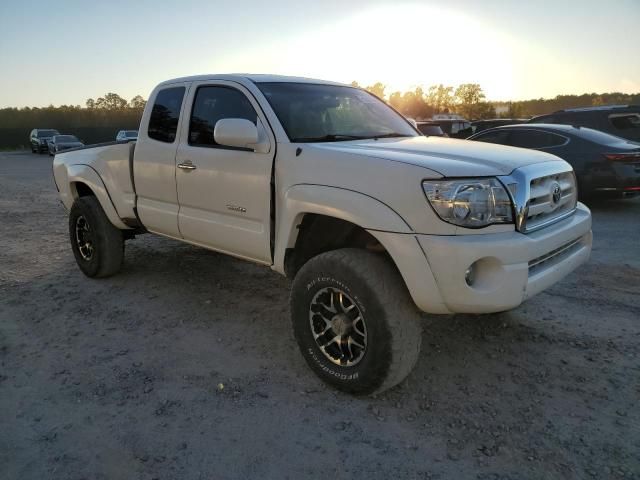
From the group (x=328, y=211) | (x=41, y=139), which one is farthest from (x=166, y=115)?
(x=41, y=139)

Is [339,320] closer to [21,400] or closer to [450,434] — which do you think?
[450,434]

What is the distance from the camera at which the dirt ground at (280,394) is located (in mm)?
2430

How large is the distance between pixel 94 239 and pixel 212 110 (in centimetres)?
204

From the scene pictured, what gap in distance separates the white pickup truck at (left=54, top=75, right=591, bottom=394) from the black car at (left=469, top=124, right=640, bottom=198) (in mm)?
5234

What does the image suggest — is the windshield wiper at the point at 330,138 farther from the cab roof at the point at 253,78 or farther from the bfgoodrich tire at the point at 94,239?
the bfgoodrich tire at the point at 94,239

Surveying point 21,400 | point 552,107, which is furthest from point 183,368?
point 552,107

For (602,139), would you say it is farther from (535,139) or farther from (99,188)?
(99,188)

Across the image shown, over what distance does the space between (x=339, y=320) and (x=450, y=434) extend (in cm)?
87

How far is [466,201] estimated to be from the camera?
2588 mm

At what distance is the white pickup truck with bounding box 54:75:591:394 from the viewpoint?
2.61 meters

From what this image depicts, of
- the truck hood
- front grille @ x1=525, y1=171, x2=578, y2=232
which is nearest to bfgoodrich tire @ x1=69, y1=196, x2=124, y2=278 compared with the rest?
the truck hood

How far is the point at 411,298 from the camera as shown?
2.84 meters

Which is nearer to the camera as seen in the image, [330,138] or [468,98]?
[330,138]

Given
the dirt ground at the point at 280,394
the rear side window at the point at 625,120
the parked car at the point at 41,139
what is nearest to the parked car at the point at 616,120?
the rear side window at the point at 625,120
